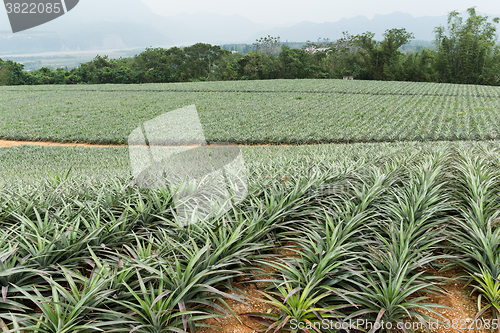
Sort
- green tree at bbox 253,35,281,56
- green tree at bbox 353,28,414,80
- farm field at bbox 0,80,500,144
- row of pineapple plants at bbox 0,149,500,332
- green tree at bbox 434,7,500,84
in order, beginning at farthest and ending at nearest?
1. green tree at bbox 253,35,281,56
2. green tree at bbox 353,28,414,80
3. green tree at bbox 434,7,500,84
4. farm field at bbox 0,80,500,144
5. row of pineapple plants at bbox 0,149,500,332

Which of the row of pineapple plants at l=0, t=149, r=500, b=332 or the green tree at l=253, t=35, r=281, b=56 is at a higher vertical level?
the green tree at l=253, t=35, r=281, b=56

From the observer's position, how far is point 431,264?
2514mm

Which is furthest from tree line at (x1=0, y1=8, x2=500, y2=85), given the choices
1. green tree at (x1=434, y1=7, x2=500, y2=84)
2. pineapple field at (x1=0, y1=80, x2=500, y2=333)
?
pineapple field at (x1=0, y1=80, x2=500, y2=333)

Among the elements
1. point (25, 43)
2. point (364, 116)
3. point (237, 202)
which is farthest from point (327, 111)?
point (25, 43)

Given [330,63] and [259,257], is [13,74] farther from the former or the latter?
[259,257]

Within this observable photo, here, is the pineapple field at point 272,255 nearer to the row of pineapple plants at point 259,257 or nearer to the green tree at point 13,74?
the row of pineapple plants at point 259,257

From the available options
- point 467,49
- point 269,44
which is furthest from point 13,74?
point 467,49

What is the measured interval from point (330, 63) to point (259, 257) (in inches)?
2504

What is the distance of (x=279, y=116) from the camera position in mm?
17812

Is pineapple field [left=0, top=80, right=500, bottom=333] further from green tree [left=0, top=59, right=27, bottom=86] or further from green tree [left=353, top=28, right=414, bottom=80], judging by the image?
green tree [left=0, top=59, right=27, bottom=86]

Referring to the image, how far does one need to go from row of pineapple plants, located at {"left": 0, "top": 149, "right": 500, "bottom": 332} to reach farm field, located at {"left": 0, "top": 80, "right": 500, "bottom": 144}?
10207 millimetres

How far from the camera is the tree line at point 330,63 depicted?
48.8 meters

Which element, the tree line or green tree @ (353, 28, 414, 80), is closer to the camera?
the tree line

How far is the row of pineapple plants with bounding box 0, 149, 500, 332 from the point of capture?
1.87m
